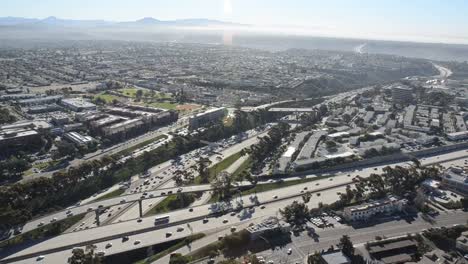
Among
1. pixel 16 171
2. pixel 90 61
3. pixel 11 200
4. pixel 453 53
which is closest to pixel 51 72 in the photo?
pixel 90 61

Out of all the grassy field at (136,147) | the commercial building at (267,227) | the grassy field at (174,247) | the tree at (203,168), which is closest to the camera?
the grassy field at (174,247)

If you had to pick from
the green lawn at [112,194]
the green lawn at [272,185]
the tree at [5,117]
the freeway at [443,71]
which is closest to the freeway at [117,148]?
the green lawn at [112,194]

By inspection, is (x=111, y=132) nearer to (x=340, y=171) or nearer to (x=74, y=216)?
(x=74, y=216)

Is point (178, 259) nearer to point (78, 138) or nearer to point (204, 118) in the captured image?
point (78, 138)

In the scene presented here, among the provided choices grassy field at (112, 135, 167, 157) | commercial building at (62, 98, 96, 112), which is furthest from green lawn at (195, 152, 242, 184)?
commercial building at (62, 98, 96, 112)

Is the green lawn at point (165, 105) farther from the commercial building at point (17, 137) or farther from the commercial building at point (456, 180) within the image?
the commercial building at point (456, 180)

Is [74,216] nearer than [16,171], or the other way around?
[74,216]
